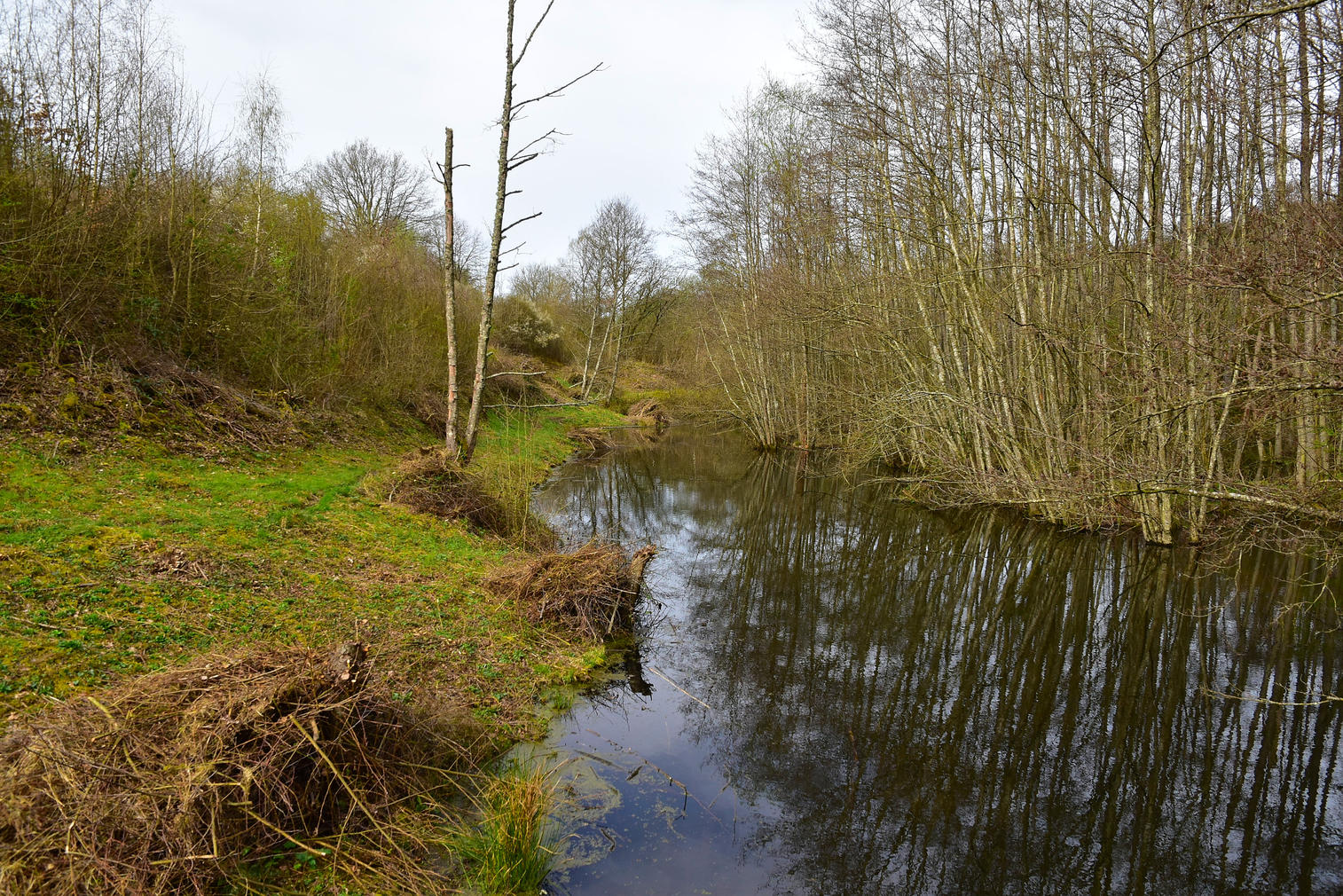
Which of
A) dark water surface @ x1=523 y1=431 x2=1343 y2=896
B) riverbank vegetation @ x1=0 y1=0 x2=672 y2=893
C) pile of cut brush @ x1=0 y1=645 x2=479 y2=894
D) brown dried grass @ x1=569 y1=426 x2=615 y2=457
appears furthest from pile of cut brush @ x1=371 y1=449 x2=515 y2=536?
brown dried grass @ x1=569 y1=426 x2=615 y2=457

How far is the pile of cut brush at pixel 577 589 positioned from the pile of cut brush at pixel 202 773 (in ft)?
8.73

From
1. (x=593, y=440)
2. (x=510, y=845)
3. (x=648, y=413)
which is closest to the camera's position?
(x=510, y=845)

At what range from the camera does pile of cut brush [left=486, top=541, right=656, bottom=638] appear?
22.6ft

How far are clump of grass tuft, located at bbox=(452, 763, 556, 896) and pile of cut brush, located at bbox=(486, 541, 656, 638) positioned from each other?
3038 millimetres

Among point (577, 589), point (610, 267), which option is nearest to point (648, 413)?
point (610, 267)

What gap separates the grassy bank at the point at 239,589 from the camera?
3914 mm

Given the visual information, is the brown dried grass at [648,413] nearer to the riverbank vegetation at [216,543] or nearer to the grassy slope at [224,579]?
the riverbank vegetation at [216,543]

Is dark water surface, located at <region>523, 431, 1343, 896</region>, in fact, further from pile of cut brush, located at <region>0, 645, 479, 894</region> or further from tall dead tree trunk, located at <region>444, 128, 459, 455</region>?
tall dead tree trunk, located at <region>444, 128, 459, 455</region>

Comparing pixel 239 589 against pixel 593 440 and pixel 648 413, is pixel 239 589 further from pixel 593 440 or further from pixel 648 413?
pixel 648 413

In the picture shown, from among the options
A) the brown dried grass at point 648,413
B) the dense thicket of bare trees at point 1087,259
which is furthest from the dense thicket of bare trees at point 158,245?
the brown dried grass at point 648,413

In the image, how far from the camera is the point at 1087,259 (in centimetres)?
993

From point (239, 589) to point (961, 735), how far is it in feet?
19.5

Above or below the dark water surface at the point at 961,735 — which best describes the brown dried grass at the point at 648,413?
above

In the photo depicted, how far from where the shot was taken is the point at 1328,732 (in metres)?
5.67
